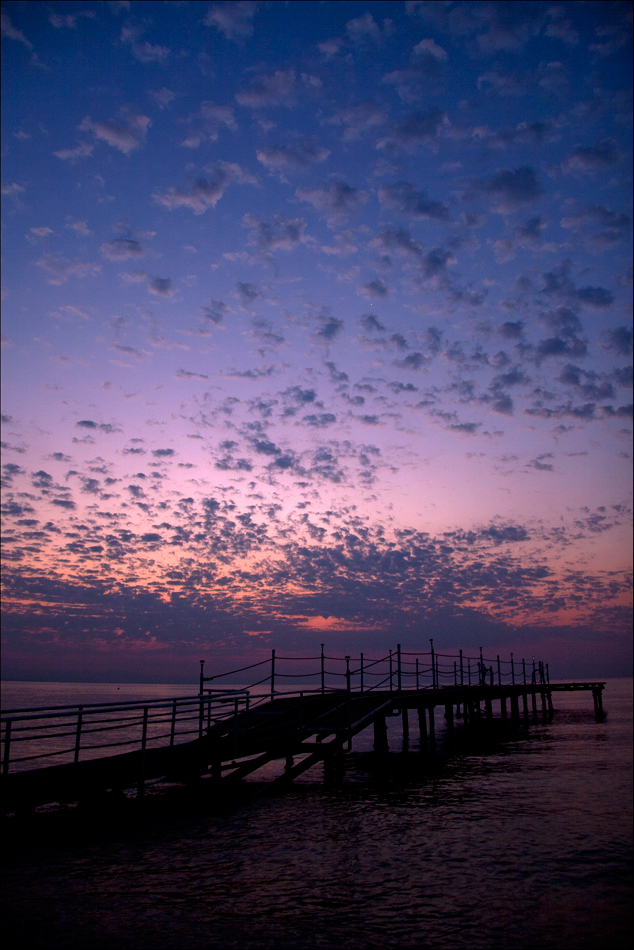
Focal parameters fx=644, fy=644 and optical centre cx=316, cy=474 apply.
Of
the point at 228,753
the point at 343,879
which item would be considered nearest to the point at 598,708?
the point at 228,753

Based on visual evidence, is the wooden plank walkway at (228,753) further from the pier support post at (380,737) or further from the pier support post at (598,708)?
the pier support post at (598,708)

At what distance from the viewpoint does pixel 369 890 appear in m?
10.5

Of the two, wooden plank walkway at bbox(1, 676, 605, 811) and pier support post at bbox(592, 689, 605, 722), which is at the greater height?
wooden plank walkway at bbox(1, 676, 605, 811)

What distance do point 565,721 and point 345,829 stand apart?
48.3m

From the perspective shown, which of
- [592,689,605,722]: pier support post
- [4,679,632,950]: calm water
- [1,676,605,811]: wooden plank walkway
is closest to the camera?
[4,679,632,950]: calm water

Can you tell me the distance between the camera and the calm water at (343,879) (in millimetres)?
8523

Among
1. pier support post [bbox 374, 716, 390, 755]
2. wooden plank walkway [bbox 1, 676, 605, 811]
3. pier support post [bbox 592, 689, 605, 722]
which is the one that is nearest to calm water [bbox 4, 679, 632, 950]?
wooden plank walkway [bbox 1, 676, 605, 811]

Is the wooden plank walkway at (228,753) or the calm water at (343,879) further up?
the wooden plank walkway at (228,753)

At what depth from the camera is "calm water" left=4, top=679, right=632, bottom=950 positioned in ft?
28.0

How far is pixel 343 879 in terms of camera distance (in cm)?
1105

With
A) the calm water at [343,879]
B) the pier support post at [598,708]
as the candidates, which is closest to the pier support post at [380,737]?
the calm water at [343,879]

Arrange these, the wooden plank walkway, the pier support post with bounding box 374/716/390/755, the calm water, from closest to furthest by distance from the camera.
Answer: the calm water
the wooden plank walkway
the pier support post with bounding box 374/716/390/755

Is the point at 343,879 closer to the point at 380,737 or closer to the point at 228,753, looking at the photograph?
the point at 228,753

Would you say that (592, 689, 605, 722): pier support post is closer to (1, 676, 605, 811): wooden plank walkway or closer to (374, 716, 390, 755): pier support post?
(1, 676, 605, 811): wooden plank walkway
